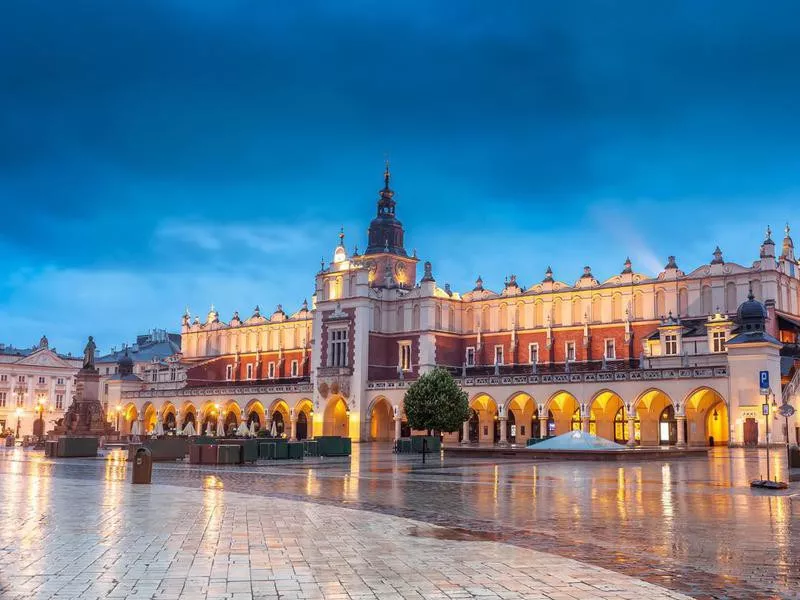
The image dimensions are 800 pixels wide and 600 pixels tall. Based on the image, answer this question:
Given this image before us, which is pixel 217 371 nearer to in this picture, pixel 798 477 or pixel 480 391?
pixel 480 391

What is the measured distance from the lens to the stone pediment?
366 ft

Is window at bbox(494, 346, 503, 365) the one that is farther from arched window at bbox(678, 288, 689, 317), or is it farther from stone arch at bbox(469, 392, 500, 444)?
arched window at bbox(678, 288, 689, 317)

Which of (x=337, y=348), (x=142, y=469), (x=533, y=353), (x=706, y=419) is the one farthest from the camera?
(x=337, y=348)

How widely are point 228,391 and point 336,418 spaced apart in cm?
1350

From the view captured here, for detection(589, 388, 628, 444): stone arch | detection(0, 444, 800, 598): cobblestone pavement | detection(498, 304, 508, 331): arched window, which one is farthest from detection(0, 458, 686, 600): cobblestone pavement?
detection(498, 304, 508, 331): arched window

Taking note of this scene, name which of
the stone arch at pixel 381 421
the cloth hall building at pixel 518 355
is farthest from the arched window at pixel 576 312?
the stone arch at pixel 381 421

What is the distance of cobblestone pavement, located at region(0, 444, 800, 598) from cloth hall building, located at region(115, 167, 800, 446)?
24.8 m

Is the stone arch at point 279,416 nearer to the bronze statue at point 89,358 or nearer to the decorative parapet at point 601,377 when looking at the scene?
the decorative parapet at point 601,377

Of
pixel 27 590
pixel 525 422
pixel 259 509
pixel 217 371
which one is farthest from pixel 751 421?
pixel 217 371

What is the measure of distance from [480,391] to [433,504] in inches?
2038

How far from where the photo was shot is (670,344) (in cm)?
6675

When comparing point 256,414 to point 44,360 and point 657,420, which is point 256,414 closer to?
point 44,360

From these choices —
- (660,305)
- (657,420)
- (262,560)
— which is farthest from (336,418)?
(262,560)

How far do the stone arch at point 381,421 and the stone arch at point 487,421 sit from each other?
8936mm
